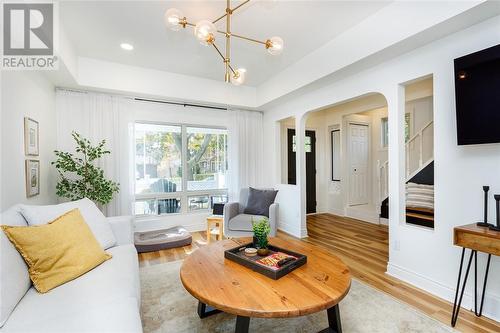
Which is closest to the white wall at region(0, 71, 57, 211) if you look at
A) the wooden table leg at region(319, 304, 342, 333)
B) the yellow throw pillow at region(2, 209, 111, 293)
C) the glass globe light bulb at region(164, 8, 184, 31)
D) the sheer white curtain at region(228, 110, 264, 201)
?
the yellow throw pillow at region(2, 209, 111, 293)

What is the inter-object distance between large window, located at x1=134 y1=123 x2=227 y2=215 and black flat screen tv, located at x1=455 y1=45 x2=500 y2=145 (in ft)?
12.0

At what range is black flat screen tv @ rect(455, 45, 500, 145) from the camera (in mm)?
1836

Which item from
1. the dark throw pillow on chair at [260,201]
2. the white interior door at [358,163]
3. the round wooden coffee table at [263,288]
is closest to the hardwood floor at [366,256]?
the white interior door at [358,163]

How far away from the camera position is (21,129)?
2305 millimetres

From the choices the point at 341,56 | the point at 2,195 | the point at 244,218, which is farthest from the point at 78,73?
the point at 341,56

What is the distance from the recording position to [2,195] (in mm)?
1928

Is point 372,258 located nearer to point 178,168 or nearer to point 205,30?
point 205,30

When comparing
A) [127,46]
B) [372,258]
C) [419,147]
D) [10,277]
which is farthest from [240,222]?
[419,147]

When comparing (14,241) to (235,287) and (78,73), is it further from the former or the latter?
(78,73)

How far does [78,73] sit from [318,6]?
10.6ft

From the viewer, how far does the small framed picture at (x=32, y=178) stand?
8.01 ft

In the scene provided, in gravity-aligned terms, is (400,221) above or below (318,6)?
below

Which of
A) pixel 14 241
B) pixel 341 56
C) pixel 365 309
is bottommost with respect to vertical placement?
pixel 365 309

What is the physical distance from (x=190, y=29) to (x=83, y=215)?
2221mm
